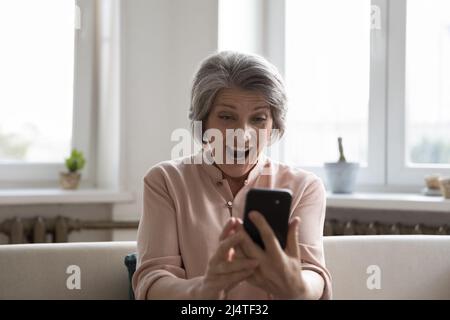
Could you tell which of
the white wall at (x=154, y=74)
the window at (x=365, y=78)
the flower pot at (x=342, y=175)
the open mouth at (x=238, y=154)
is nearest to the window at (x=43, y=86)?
the white wall at (x=154, y=74)

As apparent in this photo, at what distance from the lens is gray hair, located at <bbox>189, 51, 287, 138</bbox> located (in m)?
1.41

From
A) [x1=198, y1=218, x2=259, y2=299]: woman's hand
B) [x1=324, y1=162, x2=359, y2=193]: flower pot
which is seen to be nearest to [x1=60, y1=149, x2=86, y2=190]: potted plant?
[x1=324, y1=162, x2=359, y2=193]: flower pot

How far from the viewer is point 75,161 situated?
106 inches

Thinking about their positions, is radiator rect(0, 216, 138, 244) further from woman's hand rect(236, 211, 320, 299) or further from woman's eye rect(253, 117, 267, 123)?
woman's hand rect(236, 211, 320, 299)

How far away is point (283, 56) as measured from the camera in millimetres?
2865

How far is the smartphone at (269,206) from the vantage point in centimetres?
108

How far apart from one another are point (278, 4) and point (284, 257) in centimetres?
199

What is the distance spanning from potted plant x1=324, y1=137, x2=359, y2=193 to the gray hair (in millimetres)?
1117

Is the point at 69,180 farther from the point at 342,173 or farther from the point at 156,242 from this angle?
the point at 156,242

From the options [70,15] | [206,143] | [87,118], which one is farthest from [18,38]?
[206,143]
